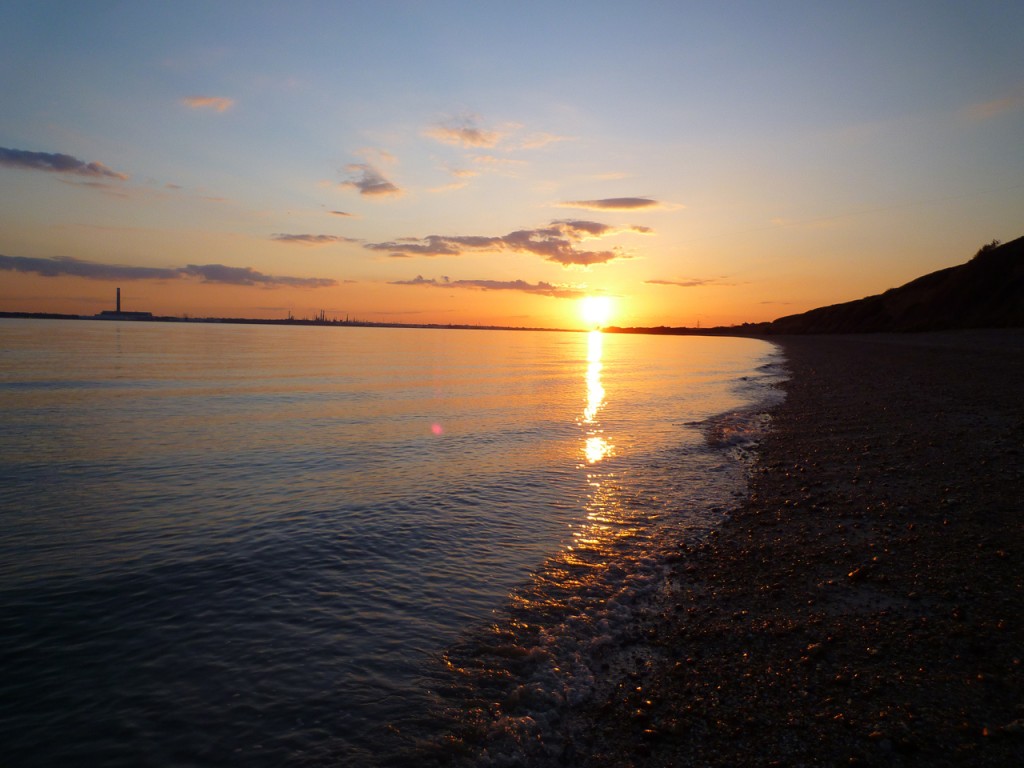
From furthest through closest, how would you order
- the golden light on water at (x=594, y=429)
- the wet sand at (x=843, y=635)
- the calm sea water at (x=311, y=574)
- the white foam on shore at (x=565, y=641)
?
the golden light on water at (x=594, y=429), the calm sea water at (x=311, y=574), the white foam on shore at (x=565, y=641), the wet sand at (x=843, y=635)

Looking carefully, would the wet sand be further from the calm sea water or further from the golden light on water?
the golden light on water

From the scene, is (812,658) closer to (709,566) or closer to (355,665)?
(709,566)

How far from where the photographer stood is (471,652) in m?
6.99

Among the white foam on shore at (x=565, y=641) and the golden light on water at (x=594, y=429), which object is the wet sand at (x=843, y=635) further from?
the golden light on water at (x=594, y=429)

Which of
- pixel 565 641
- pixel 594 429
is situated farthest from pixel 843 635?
pixel 594 429

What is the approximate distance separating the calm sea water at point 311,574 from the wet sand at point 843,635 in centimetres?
75

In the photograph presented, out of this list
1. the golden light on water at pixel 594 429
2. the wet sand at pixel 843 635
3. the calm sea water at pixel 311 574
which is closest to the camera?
the wet sand at pixel 843 635

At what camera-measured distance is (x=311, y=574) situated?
9.40 metres

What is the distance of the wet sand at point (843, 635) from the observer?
4.81 m

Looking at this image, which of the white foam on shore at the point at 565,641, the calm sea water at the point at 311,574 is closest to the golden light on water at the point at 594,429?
the calm sea water at the point at 311,574

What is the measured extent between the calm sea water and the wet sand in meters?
0.75

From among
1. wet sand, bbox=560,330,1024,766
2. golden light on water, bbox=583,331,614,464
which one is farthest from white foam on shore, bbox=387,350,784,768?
golden light on water, bbox=583,331,614,464

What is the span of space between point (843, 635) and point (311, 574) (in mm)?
7895

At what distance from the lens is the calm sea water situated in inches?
228
